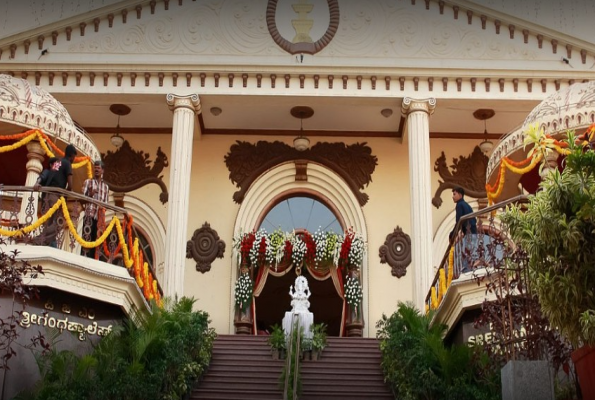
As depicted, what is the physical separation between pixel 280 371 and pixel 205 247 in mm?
6514

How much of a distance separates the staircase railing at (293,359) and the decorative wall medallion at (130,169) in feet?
21.4

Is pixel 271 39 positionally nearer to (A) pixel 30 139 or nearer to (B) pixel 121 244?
(A) pixel 30 139

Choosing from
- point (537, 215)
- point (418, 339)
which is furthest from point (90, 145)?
point (537, 215)

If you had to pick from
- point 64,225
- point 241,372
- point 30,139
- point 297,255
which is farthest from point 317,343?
point 30,139

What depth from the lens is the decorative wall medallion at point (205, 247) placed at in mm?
20156

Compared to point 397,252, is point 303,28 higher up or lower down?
higher up

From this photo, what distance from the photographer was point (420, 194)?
697 inches

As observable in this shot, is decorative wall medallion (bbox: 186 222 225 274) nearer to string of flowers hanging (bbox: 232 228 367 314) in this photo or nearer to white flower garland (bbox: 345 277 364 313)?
string of flowers hanging (bbox: 232 228 367 314)

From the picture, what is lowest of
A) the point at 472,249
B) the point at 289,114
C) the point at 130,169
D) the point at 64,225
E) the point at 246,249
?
the point at 472,249

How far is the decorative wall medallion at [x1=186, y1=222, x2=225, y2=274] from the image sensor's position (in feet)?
66.1

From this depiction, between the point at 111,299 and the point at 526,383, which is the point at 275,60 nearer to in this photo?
the point at 111,299

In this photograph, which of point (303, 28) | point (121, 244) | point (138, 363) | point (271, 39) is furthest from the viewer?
point (303, 28)

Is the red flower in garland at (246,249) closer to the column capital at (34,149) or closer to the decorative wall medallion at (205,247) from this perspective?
the decorative wall medallion at (205,247)

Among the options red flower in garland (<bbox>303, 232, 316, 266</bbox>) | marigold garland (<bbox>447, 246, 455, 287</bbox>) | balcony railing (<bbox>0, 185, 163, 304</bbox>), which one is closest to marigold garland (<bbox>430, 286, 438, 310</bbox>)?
marigold garland (<bbox>447, 246, 455, 287</bbox>)
